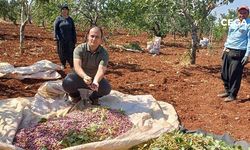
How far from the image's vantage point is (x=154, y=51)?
14203mm

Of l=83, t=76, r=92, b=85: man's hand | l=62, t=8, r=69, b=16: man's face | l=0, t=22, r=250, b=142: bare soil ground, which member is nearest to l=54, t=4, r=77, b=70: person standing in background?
l=62, t=8, r=69, b=16: man's face

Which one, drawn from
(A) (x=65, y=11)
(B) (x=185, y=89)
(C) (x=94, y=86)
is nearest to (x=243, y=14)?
(B) (x=185, y=89)

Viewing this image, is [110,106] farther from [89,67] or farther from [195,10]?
[195,10]

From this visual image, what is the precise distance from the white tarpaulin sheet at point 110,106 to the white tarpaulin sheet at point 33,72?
1997 mm

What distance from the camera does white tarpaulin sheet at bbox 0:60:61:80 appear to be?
744 cm

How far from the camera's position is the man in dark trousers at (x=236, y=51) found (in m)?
6.26

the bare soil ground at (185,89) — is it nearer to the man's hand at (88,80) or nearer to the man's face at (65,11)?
the man's face at (65,11)

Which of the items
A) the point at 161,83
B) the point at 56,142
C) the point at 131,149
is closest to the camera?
the point at 131,149

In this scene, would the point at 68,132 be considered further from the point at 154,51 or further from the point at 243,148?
the point at 154,51

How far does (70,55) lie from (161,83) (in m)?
2.16

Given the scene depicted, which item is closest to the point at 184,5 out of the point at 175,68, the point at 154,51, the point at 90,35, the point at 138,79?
the point at 175,68

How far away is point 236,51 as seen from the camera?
6.39 meters

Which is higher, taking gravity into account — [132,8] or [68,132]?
[132,8]

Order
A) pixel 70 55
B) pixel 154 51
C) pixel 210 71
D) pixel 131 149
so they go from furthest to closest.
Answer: pixel 154 51, pixel 210 71, pixel 70 55, pixel 131 149
